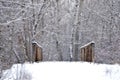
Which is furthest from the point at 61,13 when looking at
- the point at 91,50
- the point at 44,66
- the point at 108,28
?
the point at 44,66

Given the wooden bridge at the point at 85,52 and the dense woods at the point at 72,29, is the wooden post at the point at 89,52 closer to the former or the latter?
the wooden bridge at the point at 85,52

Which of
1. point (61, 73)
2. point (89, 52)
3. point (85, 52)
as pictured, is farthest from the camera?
point (85, 52)

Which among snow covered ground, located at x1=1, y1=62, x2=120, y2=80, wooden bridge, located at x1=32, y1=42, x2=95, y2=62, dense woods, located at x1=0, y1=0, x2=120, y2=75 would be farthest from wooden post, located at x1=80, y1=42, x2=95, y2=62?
dense woods, located at x1=0, y1=0, x2=120, y2=75

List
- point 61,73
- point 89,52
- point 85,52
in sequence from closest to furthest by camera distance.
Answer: point 61,73
point 89,52
point 85,52

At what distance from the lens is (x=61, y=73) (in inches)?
372

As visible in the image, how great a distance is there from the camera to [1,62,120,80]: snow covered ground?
865 centimetres

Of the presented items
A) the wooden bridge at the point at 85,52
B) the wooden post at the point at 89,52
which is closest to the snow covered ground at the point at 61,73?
the wooden bridge at the point at 85,52

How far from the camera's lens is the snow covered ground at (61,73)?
8648mm

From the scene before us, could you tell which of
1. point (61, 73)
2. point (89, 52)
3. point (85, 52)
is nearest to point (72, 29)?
point (85, 52)

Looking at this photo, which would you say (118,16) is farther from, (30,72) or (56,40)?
→ (30,72)

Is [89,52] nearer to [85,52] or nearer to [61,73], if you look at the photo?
[85,52]

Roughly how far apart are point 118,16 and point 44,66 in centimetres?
1332

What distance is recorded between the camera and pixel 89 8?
84.7 ft

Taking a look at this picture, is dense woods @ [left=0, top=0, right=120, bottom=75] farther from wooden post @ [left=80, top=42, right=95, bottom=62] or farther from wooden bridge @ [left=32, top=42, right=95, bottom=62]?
wooden post @ [left=80, top=42, right=95, bottom=62]
